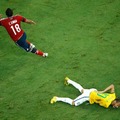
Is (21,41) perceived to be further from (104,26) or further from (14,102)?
(104,26)

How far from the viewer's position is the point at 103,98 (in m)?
8.59

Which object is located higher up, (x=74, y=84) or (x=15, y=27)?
(x=15, y=27)

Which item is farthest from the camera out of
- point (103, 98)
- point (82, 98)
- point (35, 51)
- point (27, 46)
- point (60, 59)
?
point (60, 59)

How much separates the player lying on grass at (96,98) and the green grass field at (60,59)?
0.18 metres

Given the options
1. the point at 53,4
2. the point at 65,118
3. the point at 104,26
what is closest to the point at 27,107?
the point at 65,118

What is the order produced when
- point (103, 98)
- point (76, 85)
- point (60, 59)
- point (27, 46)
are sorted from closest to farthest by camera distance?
point (103, 98)
point (76, 85)
point (27, 46)
point (60, 59)

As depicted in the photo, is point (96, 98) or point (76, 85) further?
point (76, 85)

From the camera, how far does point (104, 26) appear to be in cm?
1202

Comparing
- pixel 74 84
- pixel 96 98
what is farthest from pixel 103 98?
pixel 74 84

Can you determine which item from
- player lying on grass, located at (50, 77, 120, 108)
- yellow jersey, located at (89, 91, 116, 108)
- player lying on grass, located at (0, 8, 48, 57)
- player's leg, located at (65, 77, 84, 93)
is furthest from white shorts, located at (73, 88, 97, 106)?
player lying on grass, located at (0, 8, 48, 57)

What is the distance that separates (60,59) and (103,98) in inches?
102

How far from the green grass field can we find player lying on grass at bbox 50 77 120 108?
0.59ft

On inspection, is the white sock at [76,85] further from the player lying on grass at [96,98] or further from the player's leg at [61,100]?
the player's leg at [61,100]

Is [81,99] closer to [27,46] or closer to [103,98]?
[103,98]
